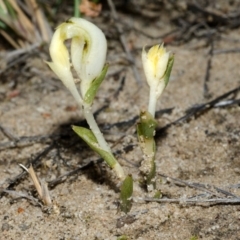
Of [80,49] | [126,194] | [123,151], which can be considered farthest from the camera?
[123,151]

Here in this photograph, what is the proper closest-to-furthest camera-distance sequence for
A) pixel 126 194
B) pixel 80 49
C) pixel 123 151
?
pixel 80 49 → pixel 126 194 → pixel 123 151

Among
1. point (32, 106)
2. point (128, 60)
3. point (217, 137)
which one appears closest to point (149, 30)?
point (128, 60)

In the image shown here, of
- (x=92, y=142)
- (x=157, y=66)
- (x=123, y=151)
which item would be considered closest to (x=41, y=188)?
Result: (x=92, y=142)

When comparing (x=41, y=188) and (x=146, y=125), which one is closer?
(x=146, y=125)

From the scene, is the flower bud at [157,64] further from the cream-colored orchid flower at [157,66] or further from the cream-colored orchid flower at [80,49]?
the cream-colored orchid flower at [80,49]

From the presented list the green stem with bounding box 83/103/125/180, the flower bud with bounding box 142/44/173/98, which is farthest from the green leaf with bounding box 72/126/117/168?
the flower bud with bounding box 142/44/173/98

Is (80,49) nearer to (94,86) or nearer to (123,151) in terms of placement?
(94,86)
